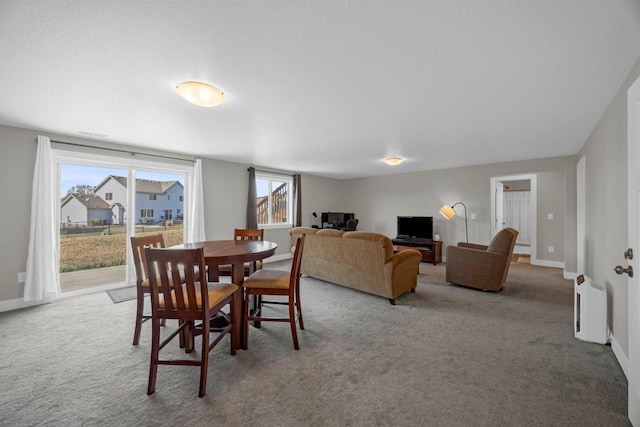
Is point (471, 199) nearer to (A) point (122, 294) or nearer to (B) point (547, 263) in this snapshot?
(B) point (547, 263)

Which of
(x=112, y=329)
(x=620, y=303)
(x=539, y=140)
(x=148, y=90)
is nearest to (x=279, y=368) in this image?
(x=112, y=329)

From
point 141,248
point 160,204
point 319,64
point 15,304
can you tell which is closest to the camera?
point 319,64

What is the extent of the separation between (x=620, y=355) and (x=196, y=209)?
5653mm

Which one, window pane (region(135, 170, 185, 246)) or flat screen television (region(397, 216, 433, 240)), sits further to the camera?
flat screen television (region(397, 216, 433, 240))

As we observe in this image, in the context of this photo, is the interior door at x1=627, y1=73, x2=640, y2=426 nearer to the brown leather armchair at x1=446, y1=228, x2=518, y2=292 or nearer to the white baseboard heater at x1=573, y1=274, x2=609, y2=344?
the white baseboard heater at x1=573, y1=274, x2=609, y2=344

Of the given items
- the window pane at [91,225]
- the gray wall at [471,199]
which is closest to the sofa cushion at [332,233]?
the window pane at [91,225]

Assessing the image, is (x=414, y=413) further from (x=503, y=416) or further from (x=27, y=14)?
(x=27, y=14)

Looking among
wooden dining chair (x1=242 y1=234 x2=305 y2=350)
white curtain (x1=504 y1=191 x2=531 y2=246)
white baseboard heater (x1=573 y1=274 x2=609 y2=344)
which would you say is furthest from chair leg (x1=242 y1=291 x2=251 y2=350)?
white curtain (x1=504 y1=191 x2=531 y2=246)

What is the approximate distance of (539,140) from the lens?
13.0 feet

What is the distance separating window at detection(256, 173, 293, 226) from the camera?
21.4ft

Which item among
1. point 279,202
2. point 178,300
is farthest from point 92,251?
point 279,202

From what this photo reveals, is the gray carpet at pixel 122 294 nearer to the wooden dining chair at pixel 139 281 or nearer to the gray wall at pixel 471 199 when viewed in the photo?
the wooden dining chair at pixel 139 281

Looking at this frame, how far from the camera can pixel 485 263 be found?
3891 mm

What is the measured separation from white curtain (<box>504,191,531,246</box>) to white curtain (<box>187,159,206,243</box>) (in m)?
8.56
